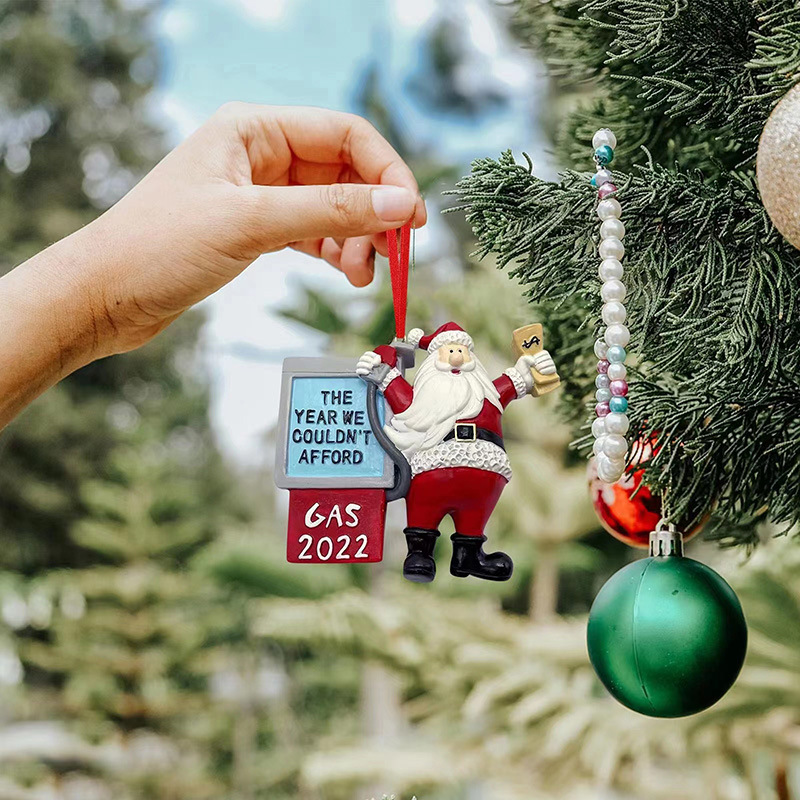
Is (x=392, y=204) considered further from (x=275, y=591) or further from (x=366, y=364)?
(x=275, y=591)

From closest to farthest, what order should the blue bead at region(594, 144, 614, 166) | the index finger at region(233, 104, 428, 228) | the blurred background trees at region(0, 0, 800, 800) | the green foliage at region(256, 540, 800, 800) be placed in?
the blue bead at region(594, 144, 614, 166) → the index finger at region(233, 104, 428, 228) → the green foliage at region(256, 540, 800, 800) → the blurred background trees at region(0, 0, 800, 800)

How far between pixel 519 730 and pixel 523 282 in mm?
1997

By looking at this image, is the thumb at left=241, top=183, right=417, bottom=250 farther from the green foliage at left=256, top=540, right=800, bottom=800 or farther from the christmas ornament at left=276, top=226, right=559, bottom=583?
the green foliage at left=256, top=540, right=800, bottom=800

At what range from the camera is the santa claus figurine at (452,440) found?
549 millimetres

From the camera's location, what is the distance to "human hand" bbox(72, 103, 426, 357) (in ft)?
1.99

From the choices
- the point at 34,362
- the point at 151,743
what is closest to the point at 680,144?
the point at 34,362

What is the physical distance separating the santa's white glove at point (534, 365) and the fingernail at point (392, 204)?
0.14 meters

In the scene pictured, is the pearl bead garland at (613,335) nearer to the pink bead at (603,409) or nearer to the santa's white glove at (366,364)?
the pink bead at (603,409)

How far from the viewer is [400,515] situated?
9.12ft

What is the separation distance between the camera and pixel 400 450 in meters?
0.57

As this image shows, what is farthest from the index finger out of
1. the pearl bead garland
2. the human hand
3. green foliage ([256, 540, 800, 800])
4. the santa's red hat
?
green foliage ([256, 540, 800, 800])

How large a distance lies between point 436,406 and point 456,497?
0.06m

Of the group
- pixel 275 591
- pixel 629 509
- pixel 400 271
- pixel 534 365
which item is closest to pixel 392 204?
pixel 400 271

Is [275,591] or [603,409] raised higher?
[603,409]
